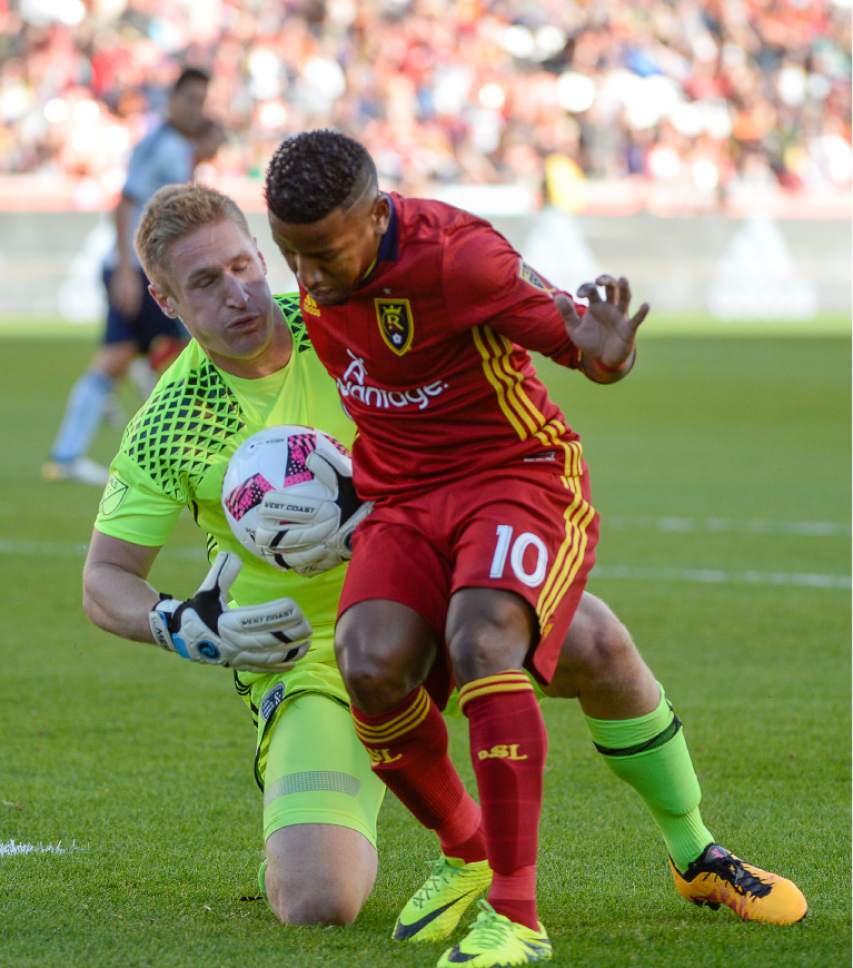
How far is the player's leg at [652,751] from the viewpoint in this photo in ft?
12.5

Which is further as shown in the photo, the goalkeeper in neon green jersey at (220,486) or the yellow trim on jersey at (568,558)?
the goalkeeper in neon green jersey at (220,486)

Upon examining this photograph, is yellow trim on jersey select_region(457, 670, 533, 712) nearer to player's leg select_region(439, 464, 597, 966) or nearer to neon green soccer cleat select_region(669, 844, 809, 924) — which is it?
player's leg select_region(439, 464, 597, 966)

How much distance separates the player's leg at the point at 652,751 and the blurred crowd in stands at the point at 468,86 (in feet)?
72.1

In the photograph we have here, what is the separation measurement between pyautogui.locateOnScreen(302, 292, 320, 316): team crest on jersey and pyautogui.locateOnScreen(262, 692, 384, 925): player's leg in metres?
1.01

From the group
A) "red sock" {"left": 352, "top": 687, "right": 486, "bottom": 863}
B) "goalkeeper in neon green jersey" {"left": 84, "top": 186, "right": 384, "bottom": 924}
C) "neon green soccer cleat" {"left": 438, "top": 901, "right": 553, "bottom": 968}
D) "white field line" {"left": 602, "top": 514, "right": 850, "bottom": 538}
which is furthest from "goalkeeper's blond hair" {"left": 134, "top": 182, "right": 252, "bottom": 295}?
"white field line" {"left": 602, "top": 514, "right": 850, "bottom": 538}

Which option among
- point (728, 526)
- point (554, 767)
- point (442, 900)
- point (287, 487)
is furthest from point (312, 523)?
point (728, 526)

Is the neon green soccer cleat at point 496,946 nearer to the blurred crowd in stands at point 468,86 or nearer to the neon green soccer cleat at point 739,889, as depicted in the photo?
the neon green soccer cleat at point 739,889

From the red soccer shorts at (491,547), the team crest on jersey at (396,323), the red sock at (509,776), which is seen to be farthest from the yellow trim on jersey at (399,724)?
the team crest on jersey at (396,323)

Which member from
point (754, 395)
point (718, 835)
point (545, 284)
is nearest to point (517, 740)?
point (545, 284)

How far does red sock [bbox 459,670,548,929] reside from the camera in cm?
342

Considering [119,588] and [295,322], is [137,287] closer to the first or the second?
[295,322]

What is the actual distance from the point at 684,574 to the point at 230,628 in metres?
5.49

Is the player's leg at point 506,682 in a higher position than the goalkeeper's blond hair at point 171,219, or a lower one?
lower

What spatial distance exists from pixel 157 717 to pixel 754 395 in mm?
12876
